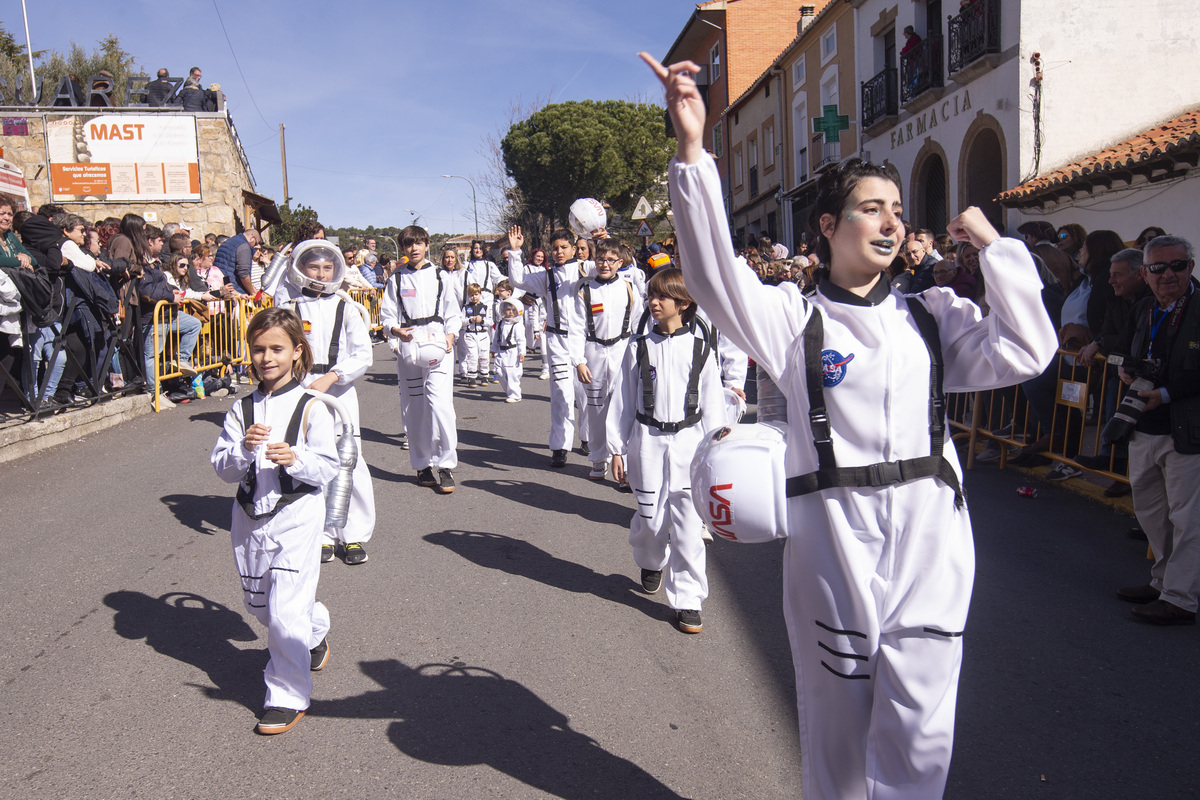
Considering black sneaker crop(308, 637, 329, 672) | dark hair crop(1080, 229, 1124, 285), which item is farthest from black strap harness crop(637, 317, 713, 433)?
dark hair crop(1080, 229, 1124, 285)

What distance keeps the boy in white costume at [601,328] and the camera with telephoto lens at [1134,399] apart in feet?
12.7

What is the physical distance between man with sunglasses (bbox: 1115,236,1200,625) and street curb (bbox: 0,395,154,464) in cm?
900

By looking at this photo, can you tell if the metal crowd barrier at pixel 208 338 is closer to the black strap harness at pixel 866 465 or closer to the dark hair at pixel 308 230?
the dark hair at pixel 308 230

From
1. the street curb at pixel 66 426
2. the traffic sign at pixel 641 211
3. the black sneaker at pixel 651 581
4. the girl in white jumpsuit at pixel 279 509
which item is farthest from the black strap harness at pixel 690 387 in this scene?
the traffic sign at pixel 641 211

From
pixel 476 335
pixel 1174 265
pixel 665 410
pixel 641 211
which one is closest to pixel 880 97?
pixel 641 211

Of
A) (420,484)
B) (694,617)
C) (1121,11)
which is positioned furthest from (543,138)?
(694,617)

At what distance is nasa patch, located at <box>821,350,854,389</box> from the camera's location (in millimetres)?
2270

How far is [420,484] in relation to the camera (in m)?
7.56

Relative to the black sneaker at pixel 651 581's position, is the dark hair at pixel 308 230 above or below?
above

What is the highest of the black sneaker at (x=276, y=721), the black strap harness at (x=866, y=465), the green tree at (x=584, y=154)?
the green tree at (x=584, y=154)

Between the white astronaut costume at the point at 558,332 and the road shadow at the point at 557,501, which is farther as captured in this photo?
the white astronaut costume at the point at 558,332

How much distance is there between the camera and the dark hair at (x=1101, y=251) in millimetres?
7059

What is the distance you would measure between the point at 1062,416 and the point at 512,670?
5391 millimetres

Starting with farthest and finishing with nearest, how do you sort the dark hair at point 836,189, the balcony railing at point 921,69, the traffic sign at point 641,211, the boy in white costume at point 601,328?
1. the balcony railing at point 921,69
2. the traffic sign at point 641,211
3. the boy in white costume at point 601,328
4. the dark hair at point 836,189
